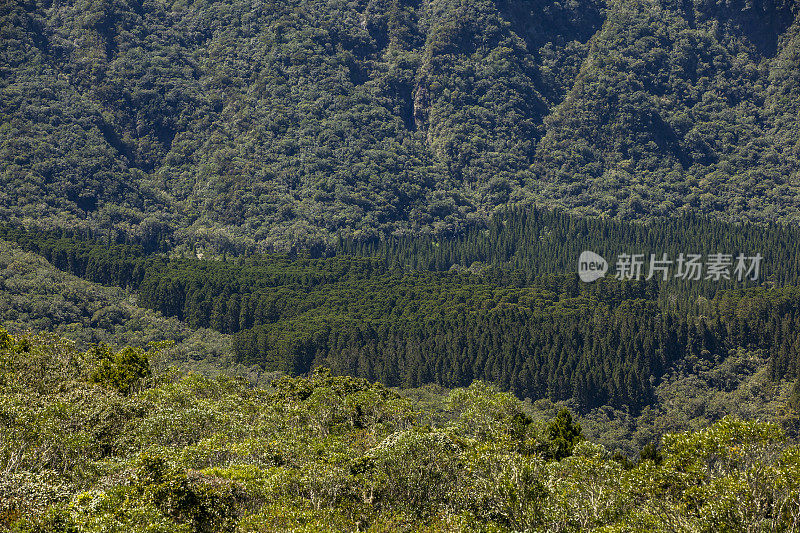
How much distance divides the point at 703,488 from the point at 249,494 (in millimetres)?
26933

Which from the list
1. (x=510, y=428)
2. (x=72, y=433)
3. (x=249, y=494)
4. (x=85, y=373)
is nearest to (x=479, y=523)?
(x=249, y=494)

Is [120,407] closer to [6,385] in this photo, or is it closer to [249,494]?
[6,385]

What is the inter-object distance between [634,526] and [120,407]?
39819mm

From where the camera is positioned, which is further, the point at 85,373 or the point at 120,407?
the point at 85,373

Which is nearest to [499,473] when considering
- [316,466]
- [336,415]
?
[316,466]

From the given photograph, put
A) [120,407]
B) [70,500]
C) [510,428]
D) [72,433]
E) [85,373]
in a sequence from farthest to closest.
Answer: [85,373] → [510,428] → [120,407] → [72,433] → [70,500]

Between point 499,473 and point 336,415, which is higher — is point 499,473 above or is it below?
above

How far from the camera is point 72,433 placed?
64562 millimetres

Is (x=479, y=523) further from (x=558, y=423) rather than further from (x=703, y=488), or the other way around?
(x=558, y=423)

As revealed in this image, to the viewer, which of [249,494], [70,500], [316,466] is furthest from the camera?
[316,466]

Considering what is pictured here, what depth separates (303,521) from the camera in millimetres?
52594

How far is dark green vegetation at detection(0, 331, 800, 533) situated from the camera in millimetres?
51062

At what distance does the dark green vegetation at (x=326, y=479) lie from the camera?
51.1m

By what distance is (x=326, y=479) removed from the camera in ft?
194
